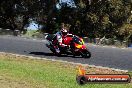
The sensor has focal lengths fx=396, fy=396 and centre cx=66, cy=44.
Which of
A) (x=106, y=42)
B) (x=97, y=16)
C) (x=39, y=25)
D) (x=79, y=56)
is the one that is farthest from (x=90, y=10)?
(x=79, y=56)

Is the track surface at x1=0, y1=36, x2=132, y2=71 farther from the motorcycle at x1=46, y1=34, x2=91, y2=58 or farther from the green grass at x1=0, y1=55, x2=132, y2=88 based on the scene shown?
the green grass at x1=0, y1=55, x2=132, y2=88

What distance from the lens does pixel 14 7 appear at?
58.7 m

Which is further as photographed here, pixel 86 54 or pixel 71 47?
pixel 71 47

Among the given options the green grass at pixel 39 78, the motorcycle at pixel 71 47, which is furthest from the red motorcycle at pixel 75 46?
the green grass at pixel 39 78

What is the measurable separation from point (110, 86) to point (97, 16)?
44201mm

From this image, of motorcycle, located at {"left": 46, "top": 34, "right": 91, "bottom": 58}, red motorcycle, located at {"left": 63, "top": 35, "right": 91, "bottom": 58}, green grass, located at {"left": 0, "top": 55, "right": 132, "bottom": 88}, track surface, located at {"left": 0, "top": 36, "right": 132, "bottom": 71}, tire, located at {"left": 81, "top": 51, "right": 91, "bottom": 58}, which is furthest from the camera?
motorcycle, located at {"left": 46, "top": 34, "right": 91, "bottom": 58}

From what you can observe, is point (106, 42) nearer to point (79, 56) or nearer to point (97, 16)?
point (97, 16)

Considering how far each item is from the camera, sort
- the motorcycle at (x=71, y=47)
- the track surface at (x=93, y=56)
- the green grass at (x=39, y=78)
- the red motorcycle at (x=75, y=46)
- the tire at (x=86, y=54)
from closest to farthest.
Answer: the green grass at (x=39, y=78), the track surface at (x=93, y=56), the tire at (x=86, y=54), the red motorcycle at (x=75, y=46), the motorcycle at (x=71, y=47)

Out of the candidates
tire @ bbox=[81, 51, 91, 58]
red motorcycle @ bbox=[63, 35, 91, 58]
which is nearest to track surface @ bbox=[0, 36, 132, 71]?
tire @ bbox=[81, 51, 91, 58]

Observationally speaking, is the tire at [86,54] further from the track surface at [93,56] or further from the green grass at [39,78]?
the green grass at [39,78]

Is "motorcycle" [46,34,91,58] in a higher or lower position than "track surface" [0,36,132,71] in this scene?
higher

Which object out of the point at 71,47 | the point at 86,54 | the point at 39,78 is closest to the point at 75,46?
the point at 71,47

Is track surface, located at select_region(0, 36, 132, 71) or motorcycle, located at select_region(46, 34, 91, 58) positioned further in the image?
motorcycle, located at select_region(46, 34, 91, 58)

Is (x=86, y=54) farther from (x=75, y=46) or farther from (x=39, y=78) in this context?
(x=39, y=78)
